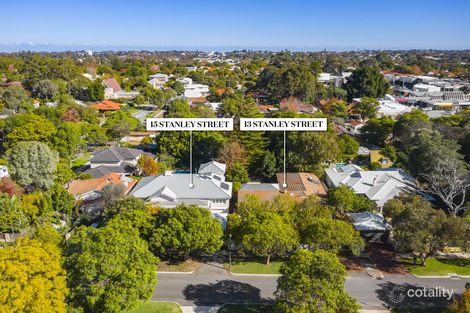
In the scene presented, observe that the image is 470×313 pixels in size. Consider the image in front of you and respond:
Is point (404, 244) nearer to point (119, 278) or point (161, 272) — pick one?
point (161, 272)

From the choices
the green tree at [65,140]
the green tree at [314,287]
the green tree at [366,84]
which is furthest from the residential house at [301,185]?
the green tree at [366,84]

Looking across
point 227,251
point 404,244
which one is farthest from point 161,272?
point 404,244

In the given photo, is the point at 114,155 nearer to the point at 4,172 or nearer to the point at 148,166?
the point at 148,166

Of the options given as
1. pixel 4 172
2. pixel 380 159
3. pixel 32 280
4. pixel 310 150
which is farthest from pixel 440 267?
pixel 4 172

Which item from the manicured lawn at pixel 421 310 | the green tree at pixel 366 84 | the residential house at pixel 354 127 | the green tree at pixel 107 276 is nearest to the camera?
the green tree at pixel 107 276

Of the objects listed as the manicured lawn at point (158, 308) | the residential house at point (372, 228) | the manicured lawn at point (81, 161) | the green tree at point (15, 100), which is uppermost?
the green tree at point (15, 100)

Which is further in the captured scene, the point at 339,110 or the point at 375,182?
the point at 339,110

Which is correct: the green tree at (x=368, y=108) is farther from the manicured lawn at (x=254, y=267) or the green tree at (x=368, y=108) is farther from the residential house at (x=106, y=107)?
the manicured lawn at (x=254, y=267)
